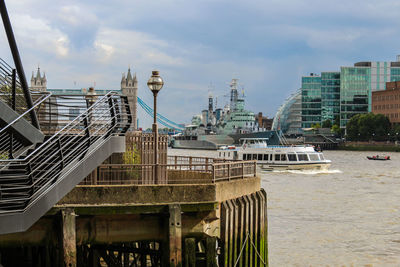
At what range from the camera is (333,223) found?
3422 centimetres

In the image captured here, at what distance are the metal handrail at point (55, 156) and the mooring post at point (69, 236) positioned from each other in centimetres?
139

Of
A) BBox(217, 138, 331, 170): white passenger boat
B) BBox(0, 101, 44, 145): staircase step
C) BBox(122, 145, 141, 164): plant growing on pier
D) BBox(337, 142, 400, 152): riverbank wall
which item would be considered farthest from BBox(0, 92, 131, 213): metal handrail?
BBox(337, 142, 400, 152): riverbank wall

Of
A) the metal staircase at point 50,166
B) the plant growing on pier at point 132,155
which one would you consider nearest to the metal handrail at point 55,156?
the metal staircase at point 50,166

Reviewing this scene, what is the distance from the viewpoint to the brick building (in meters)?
182

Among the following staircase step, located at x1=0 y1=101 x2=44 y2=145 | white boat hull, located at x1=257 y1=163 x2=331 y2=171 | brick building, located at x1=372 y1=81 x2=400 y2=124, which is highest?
brick building, located at x1=372 y1=81 x2=400 y2=124

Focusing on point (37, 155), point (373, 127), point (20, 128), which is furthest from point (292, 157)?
point (373, 127)

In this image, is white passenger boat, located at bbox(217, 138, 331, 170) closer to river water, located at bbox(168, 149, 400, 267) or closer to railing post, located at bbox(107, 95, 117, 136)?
river water, located at bbox(168, 149, 400, 267)

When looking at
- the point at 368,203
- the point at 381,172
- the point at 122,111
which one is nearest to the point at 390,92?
the point at 381,172

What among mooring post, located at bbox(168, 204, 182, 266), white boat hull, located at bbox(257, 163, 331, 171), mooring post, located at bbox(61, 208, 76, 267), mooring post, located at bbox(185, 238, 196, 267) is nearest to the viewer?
mooring post, located at bbox(61, 208, 76, 267)

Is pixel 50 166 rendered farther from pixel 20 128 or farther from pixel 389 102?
pixel 389 102

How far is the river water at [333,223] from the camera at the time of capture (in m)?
25.8

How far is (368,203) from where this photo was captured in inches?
1714

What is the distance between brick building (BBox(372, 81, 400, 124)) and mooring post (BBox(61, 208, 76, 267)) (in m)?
179

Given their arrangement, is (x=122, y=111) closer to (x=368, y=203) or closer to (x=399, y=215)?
(x=399, y=215)
